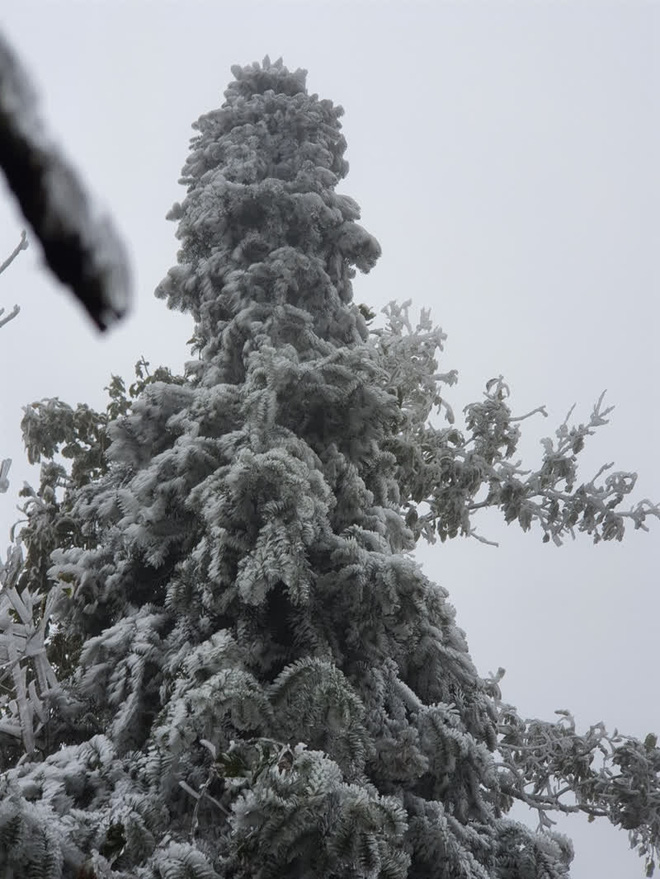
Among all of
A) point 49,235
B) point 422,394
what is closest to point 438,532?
point 422,394

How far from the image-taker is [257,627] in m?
5.87

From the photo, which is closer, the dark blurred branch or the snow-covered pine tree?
the dark blurred branch

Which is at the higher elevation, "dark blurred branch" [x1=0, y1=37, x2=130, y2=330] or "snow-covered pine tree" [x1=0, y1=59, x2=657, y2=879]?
"snow-covered pine tree" [x1=0, y1=59, x2=657, y2=879]

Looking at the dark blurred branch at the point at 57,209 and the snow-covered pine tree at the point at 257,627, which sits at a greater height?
the snow-covered pine tree at the point at 257,627

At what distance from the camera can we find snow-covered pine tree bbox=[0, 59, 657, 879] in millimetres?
4352

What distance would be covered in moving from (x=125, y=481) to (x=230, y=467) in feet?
6.37

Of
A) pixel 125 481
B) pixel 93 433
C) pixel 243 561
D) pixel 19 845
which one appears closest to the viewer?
pixel 19 845

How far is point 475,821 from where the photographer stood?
237 inches

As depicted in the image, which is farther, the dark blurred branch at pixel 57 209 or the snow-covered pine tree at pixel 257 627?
the snow-covered pine tree at pixel 257 627

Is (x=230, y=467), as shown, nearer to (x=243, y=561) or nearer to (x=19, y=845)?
(x=243, y=561)

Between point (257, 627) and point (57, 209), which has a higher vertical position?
point (257, 627)

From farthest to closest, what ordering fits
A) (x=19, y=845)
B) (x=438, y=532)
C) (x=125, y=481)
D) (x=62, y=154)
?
(x=438, y=532)
(x=125, y=481)
(x=19, y=845)
(x=62, y=154)

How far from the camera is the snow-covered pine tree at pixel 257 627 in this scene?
4352 mm

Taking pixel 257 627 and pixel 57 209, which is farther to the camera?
pixel 257 627
